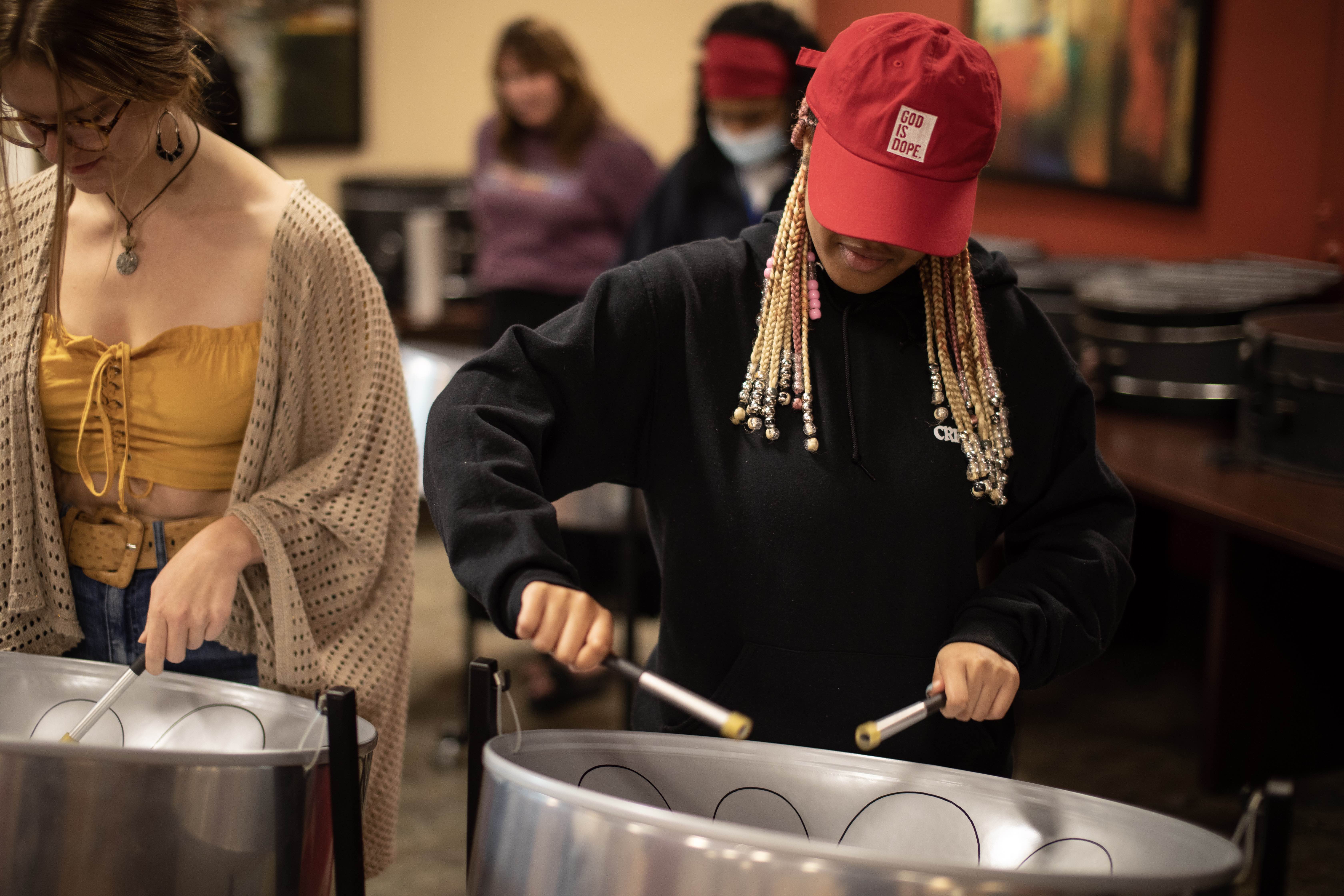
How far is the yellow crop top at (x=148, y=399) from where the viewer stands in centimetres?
96

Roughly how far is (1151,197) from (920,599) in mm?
2273

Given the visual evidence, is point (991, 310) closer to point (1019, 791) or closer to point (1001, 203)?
point (1019, 791)

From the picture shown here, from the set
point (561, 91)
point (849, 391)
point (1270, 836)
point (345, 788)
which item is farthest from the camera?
point (561, 91)

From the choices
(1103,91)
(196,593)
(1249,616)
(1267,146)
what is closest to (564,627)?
(196,593)

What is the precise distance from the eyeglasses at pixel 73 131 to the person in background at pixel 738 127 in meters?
1.09

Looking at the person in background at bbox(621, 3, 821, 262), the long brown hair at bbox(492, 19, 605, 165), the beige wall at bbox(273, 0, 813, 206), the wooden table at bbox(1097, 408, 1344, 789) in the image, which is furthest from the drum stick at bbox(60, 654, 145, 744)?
the beige wall at bbox(273, 0, 813, 206)

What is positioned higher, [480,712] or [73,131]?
[73,131]

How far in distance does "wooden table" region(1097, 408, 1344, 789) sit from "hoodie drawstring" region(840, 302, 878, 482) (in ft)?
3.86

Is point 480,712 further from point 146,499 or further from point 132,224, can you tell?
point 132,224

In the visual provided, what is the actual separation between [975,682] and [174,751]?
52cm

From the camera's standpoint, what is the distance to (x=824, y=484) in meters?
0.90

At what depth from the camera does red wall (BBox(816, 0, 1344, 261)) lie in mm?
2373

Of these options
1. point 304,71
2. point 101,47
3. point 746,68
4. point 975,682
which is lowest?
point 975,682

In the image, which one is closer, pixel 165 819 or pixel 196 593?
pixel 165 819
